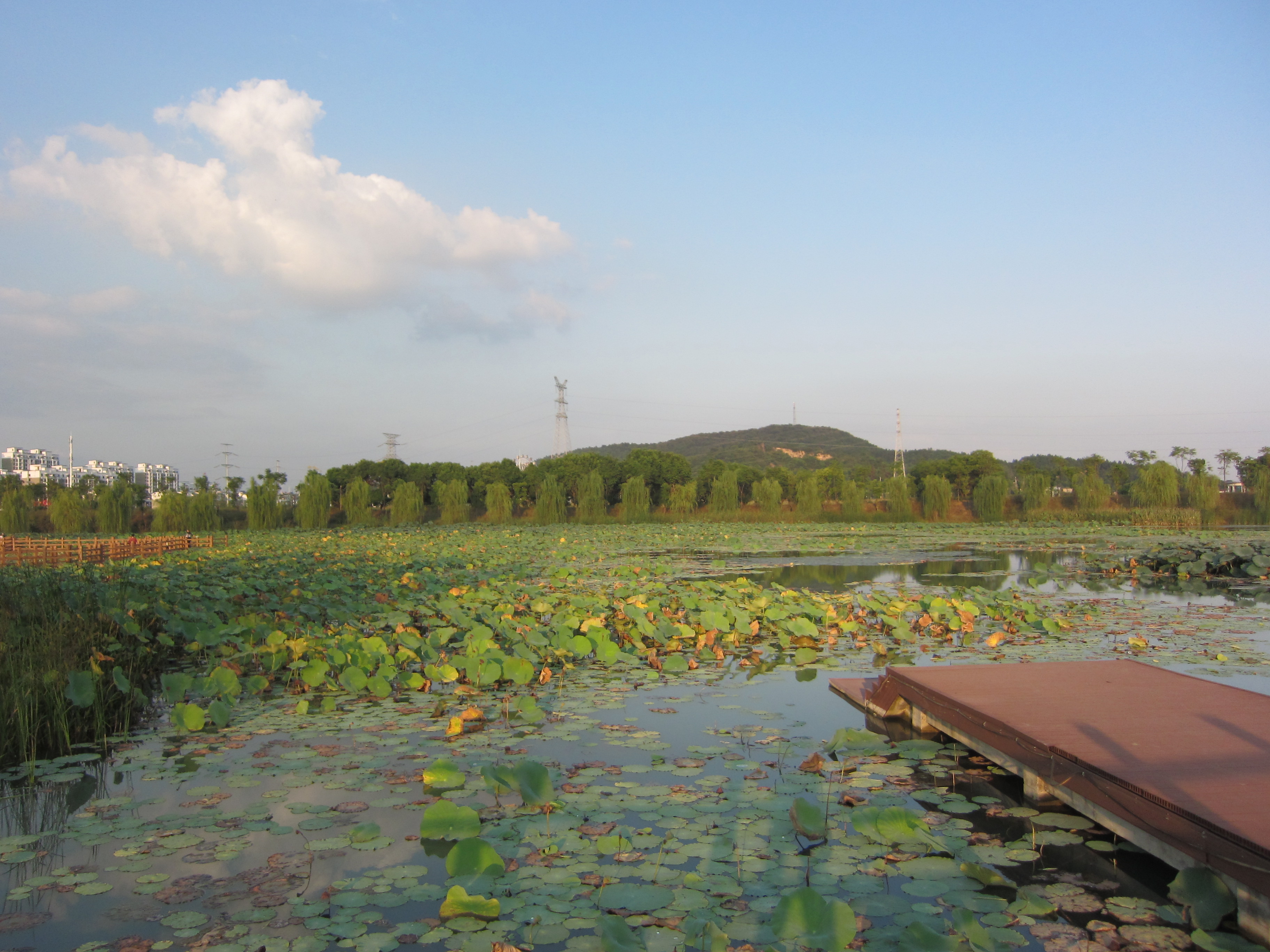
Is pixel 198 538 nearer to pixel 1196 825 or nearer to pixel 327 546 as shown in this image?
pixel 327 546

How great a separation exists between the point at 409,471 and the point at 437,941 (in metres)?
46.2

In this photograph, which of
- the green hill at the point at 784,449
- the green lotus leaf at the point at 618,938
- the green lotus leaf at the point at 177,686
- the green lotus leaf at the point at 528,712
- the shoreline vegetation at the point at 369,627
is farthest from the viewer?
the green hill at the point at 784,449

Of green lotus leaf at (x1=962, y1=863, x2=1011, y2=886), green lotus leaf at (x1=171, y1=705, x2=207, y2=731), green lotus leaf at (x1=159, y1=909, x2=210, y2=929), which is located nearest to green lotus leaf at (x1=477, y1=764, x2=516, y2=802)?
green lotus leaf at (x1=159, y1=909, x2=210, y2=929)

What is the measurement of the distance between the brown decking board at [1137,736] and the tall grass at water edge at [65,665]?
4276 mm

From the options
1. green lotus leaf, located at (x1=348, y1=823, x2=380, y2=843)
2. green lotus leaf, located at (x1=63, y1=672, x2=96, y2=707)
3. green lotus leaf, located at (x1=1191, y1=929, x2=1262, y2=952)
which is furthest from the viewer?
green lotus leaf, located at (x1=63, y1=672, x2=96, y2=707)

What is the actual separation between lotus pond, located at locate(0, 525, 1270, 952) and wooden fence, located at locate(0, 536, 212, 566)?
26.7 ft

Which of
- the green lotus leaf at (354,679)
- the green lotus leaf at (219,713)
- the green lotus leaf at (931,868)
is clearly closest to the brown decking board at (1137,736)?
the green lotus leaf at (931,868)

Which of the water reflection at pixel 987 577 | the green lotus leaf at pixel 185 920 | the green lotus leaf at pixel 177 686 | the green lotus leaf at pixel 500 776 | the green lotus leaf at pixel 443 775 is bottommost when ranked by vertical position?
the water reflection at pixel 987 577

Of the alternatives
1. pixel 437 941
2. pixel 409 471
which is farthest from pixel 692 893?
pixel 409 471

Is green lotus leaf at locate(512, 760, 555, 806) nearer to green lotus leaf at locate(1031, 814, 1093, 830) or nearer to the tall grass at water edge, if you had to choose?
green lotus leaf at locate(1031, 814, 1093, 830)

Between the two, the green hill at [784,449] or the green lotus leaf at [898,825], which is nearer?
the green lotus leaf at [898,825]

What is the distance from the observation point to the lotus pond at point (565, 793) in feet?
7.05

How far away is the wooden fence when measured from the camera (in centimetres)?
1372

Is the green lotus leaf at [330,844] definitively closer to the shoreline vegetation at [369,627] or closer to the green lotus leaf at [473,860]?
the green lotus leaf at [473,860]
